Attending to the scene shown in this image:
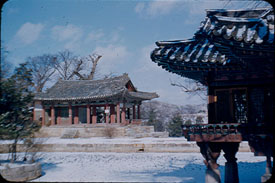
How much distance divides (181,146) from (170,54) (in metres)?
9.23

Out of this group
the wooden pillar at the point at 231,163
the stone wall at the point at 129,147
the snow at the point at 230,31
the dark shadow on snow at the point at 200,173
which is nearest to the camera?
the snow at the point at 230,31

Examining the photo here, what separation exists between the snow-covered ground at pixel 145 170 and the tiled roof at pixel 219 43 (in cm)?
397

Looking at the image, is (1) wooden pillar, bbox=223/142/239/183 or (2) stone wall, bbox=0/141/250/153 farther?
(2) stone wall, bbox=0/141/250/153

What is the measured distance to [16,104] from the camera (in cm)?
600

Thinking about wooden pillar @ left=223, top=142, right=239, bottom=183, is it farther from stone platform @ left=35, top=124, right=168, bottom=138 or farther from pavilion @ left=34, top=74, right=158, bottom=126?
pavilion @ left=34, top=74, right=158, bottom=126

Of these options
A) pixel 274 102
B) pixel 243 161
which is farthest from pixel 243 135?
pixel 243 161

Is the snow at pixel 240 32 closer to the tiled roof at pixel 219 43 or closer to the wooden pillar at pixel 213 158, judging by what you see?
the tiled roof at pixel 219 43

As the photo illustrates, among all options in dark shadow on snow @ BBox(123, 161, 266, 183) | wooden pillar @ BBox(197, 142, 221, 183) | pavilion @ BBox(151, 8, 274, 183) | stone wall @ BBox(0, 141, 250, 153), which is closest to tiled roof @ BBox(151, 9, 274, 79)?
pavilion @ BBox(151, 8, 274, 183)

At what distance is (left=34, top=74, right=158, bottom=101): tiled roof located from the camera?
74.5ft

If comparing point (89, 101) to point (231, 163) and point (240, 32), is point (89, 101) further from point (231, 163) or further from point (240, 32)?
point (240, 32)

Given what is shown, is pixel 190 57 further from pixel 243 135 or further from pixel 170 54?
pixel 243 135

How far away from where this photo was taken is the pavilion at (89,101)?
75.0 feet

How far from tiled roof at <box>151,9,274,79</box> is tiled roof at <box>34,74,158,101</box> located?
1637cm

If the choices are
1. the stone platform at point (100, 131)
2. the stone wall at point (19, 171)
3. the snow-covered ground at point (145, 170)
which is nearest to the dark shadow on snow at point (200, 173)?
the snow-covered ground at point (145, 170)
